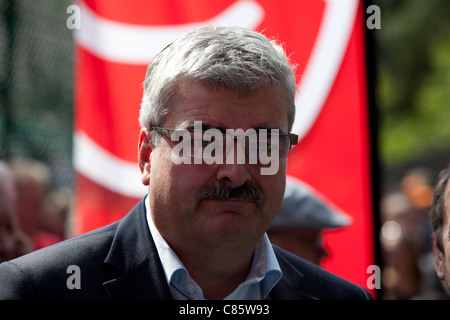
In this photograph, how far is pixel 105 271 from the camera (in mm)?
2102

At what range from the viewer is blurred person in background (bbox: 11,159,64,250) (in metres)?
5.08

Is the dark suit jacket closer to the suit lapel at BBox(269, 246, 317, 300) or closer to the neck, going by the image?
the suit lapel at BBox(269, 246, 317, 300)

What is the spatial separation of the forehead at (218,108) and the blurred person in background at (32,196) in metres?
3.01

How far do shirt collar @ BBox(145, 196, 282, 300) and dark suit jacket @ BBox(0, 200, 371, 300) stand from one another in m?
0.02

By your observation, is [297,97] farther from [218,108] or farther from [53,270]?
[53,270]

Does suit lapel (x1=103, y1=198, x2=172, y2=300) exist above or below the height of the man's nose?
below

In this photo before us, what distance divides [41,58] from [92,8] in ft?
Answer: 6.79

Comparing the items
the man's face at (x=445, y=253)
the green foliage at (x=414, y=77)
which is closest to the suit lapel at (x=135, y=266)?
the man's face at (x=445, y=253)

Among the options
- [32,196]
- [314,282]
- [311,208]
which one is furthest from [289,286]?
[32,196]

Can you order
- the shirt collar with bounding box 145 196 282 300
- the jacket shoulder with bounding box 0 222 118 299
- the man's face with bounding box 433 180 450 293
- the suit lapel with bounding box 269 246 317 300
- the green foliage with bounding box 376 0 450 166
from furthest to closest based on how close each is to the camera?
1. the green foliage with bounding box 376 0 450 166
2. the man's face with bounding box 433 180 450 293
3. the suit lapel with bounding box 269 246 317 300
4. the shirt collar with bounding box 145 196 282 300
5. the jacket shoulder with bounding box 0 222 118 299

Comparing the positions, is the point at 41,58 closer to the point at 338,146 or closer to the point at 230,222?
the point at 338,146

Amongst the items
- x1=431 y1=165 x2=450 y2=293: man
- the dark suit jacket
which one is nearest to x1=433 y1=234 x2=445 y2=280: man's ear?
x1=431 y1=165 x2=450 y2=293: man

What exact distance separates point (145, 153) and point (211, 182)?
310 mm
